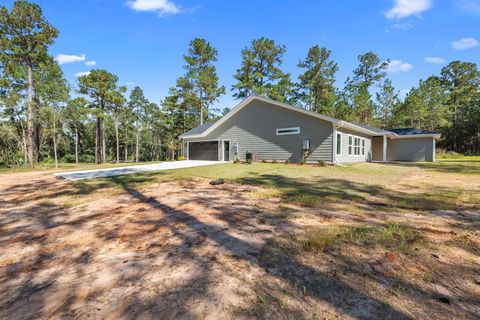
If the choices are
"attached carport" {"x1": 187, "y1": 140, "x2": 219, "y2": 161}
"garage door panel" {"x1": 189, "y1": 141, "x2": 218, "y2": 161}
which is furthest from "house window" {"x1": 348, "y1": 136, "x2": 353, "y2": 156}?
"garage door panel" {"x1": 189, "y1": 141, "x2": 218, "y2": 161}

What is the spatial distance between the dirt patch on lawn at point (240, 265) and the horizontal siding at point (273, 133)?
1049 centimetres

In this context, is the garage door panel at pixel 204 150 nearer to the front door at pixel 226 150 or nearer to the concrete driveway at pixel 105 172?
the front door at pixel 226 150

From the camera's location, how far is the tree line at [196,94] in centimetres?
2266

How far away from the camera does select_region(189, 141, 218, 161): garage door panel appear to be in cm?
1994

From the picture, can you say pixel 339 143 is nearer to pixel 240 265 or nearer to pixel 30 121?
pixel 240 265

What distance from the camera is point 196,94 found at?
32656 millimetres

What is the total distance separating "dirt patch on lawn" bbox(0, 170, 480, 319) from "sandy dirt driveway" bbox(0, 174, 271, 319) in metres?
0.01

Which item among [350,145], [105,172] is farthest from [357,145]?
[105,172]

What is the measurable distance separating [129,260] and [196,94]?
32.1 metres

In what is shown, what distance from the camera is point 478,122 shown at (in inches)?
1331

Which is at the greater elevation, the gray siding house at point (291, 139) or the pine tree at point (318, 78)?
the pine tree at point (318, 78)

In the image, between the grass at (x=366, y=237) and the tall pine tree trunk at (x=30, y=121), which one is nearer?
the grass at (x=366, y=237)

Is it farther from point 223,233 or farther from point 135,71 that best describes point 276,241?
point 135,71

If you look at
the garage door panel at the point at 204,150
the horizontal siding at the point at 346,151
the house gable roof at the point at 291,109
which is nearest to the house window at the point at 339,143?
the horizontal siding at the point at 346,151
